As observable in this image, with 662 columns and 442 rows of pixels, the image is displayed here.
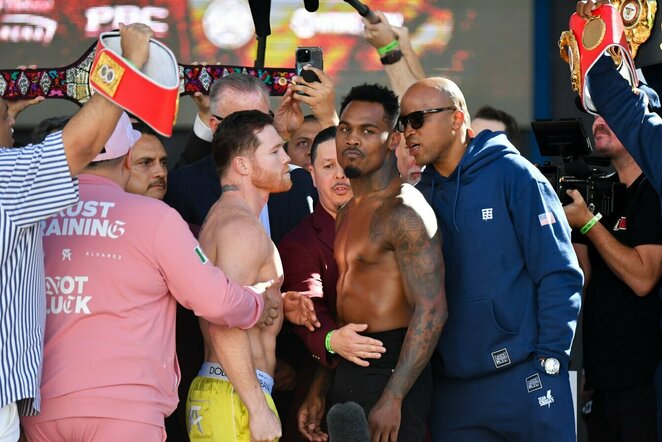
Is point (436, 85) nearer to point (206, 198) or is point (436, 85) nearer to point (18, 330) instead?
point (206, 198)

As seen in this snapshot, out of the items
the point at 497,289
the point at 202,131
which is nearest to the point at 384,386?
the point at 497,289

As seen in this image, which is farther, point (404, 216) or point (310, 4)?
point (310, 4)

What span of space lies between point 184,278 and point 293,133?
2.07 m

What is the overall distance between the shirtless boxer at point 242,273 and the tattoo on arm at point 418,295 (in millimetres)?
445

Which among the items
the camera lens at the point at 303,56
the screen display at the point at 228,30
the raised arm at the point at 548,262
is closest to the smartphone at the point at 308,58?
the camera lens at the point at 303,56

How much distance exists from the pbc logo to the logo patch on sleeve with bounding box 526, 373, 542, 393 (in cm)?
110

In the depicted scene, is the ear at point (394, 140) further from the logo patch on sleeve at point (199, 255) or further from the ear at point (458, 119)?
the logo patch on sleeve at point (199, 255)

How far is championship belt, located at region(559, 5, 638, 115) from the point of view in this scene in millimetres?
3996

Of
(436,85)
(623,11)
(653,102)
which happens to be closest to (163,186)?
(436,85)

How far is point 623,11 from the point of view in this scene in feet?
18.4

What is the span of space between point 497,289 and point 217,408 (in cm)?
109

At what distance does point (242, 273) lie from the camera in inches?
156

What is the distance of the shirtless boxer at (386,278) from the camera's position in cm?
396

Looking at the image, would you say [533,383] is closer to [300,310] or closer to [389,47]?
[300,310]
